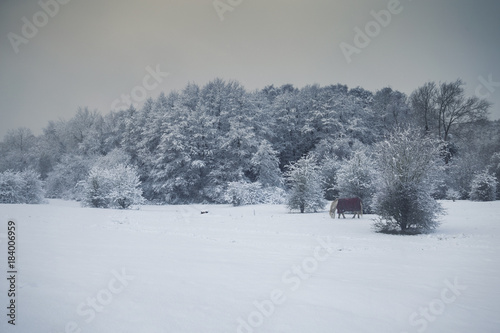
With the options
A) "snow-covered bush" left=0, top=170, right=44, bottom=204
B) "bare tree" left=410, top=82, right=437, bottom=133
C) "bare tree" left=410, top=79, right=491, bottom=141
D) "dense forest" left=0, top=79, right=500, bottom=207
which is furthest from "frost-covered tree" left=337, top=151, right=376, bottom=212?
"snow-covered bush" left=0, top=170, right=44, bottom=204

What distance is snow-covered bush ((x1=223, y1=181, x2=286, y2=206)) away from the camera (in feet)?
95.4

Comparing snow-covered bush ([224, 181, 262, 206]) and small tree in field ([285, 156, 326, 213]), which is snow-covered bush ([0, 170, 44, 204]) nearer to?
snow-covered bush ([224, 181, 262, 206])

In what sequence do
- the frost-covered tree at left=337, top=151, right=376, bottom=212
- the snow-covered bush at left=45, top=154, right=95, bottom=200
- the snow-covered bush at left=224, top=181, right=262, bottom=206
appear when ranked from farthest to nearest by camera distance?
the snow-covered bush at left=45, top=154, right=95, bottom=200
the snow-covered bush at left=224, top=181, right=262, bottom=206
the frost-covered tree at left=337, top=151, right=376, bottom=212

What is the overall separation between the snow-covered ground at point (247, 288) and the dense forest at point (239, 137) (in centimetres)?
2176

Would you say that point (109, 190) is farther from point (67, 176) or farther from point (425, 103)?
point (425, 103)

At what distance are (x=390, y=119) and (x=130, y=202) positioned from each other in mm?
41850

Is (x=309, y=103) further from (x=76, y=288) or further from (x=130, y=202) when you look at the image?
(x=76, y=288)

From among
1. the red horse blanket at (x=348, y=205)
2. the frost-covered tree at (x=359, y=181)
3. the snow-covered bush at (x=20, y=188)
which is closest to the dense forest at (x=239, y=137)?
the snow-covered bush at (x=20, y=188)

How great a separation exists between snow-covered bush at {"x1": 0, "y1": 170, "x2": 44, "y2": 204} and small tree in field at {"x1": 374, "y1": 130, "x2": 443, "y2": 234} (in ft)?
97.4

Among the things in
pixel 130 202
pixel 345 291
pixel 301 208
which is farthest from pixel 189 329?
pixel 130 202

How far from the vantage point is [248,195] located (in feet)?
96.8

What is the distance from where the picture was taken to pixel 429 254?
8055 mm

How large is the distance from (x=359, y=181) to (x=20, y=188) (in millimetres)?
29649

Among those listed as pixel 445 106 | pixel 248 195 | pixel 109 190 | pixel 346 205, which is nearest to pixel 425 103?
pixel 445 106
